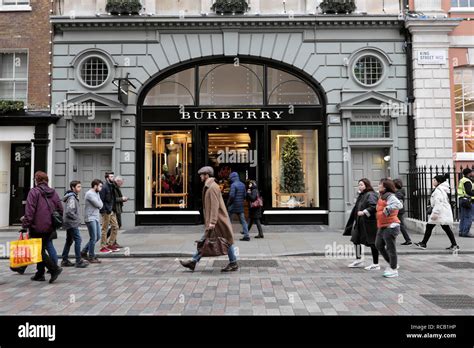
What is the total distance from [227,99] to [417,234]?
8.05m

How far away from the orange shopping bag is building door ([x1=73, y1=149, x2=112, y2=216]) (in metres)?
7.66

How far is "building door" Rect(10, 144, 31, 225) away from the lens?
49.2 ft

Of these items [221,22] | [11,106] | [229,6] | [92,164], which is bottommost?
[92,164]

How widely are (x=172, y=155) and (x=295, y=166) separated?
4615 mm

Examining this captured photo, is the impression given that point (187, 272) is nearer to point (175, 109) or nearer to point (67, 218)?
point (67, 218)

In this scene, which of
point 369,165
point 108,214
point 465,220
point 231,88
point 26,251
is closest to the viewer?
point 26,251

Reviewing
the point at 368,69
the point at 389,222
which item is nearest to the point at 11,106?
the point at 368,69

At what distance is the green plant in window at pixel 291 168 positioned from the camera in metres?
15.1

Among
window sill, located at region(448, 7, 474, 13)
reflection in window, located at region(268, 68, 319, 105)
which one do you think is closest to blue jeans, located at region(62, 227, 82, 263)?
reflection in window, located at region(268, 68, 319, 105)

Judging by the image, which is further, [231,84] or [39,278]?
[231,84]

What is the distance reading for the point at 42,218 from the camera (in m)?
7.38

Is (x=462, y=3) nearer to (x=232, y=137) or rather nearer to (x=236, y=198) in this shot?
(x=232, y=137)

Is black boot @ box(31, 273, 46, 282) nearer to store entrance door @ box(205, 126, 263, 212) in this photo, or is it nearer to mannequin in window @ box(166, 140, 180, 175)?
mannequin in window @ box(166, 140, 180, 175)
